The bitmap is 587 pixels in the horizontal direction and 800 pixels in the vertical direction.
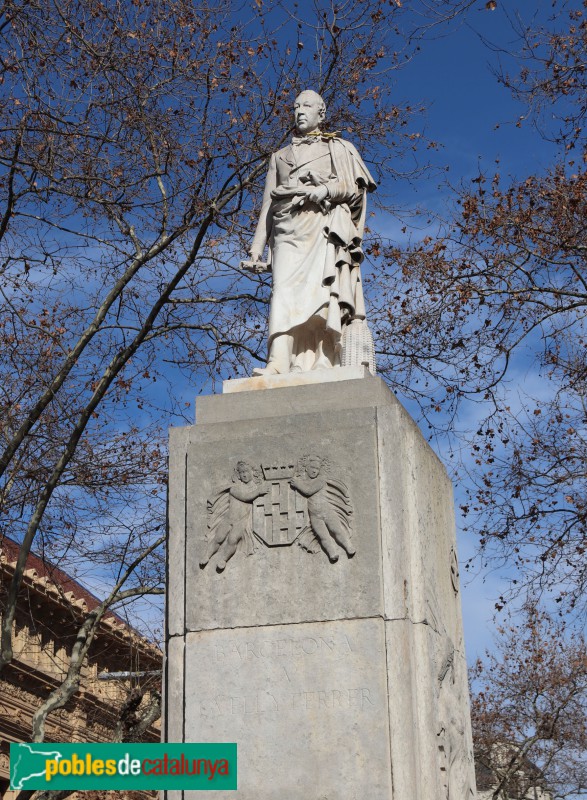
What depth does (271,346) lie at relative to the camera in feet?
30.8

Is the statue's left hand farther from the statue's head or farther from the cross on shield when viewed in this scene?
the cross on shield

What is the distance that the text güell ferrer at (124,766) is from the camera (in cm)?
783

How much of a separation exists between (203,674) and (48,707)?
8.24 meters

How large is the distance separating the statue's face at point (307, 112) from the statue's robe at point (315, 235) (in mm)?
99

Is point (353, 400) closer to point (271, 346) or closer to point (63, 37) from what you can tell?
point (271, 346)

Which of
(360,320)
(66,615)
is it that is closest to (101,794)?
(66,615)

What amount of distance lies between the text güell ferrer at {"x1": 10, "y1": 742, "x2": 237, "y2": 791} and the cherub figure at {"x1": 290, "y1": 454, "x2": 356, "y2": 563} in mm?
1357

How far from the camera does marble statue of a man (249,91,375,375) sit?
9.40 metres

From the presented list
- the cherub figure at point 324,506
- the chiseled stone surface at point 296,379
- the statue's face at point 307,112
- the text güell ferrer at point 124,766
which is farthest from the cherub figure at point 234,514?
the statue's face at point 307,112

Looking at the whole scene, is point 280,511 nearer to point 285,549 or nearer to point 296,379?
point 285,549

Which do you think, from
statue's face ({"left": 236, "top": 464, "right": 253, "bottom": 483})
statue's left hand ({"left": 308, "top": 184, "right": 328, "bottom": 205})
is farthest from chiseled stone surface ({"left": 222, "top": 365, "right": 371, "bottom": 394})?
statue's left hand ({"left": 308, "top": 184, "right": 328, "bottom": 205})

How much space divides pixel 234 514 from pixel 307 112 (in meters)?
3.48

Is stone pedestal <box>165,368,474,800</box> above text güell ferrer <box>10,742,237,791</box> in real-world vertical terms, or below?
above

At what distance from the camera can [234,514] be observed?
27.5 feet
